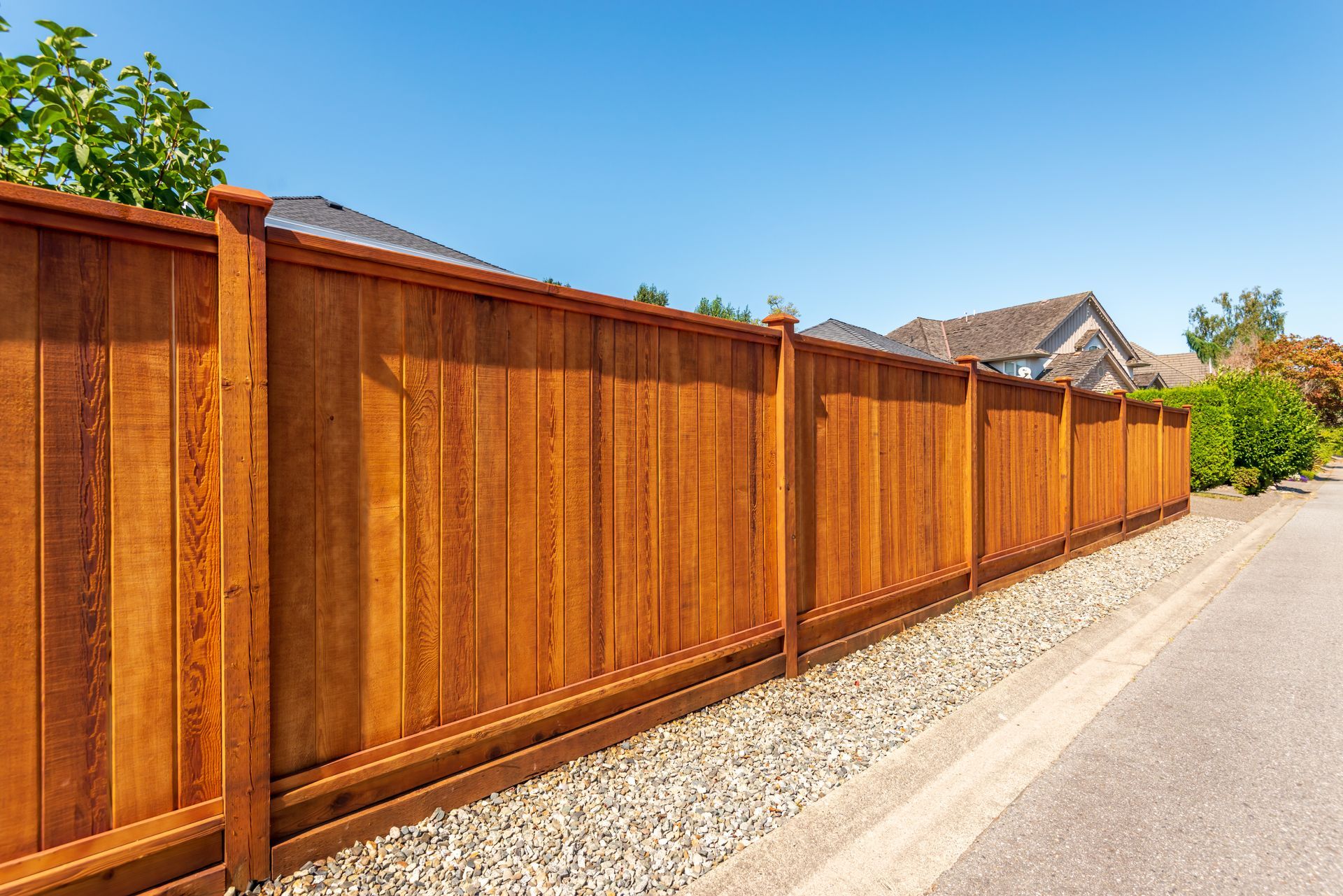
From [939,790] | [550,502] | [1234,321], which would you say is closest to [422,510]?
[550,502]

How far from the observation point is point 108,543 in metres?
1.55

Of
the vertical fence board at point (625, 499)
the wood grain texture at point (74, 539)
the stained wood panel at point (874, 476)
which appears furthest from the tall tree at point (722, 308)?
the wood grain texture at point (74, 539)

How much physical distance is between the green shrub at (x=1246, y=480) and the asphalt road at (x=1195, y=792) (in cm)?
1194

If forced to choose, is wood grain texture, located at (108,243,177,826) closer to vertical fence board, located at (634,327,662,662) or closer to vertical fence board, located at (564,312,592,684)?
vertical fence board, located at (564,312,592,684)

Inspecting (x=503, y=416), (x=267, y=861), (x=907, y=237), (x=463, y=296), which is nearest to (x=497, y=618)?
(x=503, y=416)

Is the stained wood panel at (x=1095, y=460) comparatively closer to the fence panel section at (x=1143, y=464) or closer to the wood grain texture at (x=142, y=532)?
the fence panel section at (x=1143, y=464)

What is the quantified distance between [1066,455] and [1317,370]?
30.9 m

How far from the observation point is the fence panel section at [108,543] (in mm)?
1439

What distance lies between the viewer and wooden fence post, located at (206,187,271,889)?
5.49 feet

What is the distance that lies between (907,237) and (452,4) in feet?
38.3

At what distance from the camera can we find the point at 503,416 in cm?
230

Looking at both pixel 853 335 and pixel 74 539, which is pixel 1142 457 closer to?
pixel 853 335

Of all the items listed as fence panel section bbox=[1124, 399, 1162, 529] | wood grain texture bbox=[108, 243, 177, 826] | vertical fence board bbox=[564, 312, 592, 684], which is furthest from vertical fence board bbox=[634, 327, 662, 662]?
fence panel section bbox=[1124, 399, 1162, 529]

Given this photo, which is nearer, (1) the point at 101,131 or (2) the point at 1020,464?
(1) the point at 101,131
